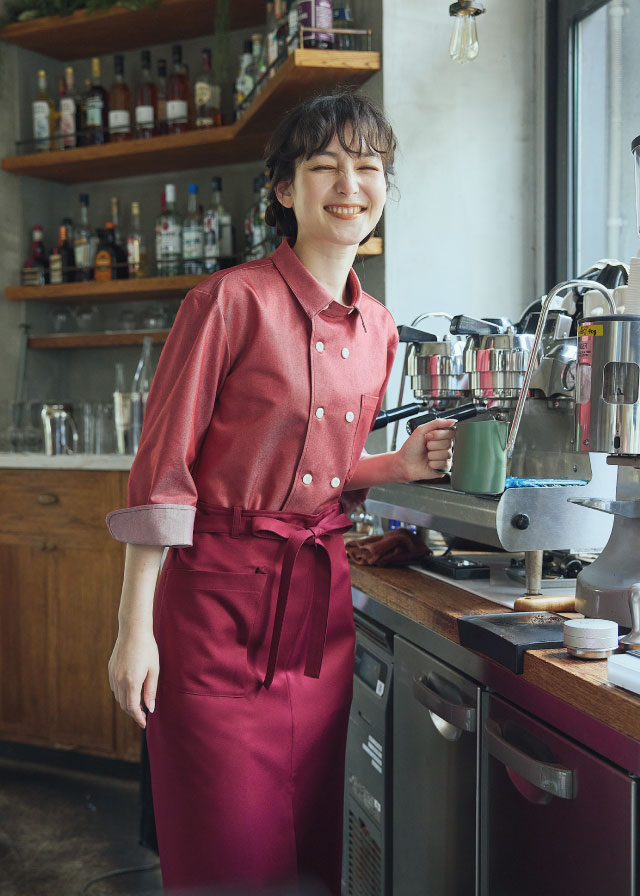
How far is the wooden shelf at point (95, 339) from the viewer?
3514 millimetres

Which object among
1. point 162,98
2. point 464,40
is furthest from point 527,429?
point 162,98

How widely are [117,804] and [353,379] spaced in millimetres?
1937

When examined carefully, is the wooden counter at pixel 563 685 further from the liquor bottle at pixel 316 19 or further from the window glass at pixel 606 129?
the liquor bottle at pixel 316 19

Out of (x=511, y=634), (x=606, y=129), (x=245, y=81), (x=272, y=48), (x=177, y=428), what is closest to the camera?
(x=511, y=634)

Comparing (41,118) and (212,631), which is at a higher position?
(41,118)

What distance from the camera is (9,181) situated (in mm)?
3689

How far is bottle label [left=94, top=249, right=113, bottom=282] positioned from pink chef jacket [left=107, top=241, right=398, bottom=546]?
2.24 metres

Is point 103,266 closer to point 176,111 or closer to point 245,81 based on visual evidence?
point 176,111

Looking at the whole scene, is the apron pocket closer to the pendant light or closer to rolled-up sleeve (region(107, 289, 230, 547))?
rolled-up sleeve (region(107, 289, 230, 547))

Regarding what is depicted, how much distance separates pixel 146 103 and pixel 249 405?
2.54 meters

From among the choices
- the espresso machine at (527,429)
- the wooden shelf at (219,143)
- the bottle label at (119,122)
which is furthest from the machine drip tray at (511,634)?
the bottle label at (119,122)

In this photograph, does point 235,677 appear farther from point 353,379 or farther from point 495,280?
point 495,280

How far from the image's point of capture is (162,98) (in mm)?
3473

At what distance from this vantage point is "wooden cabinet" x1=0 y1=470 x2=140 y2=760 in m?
2.95
